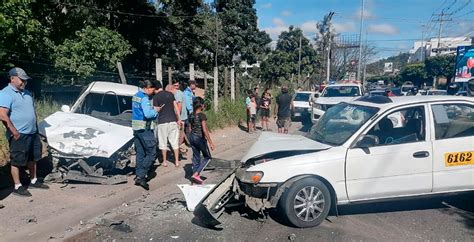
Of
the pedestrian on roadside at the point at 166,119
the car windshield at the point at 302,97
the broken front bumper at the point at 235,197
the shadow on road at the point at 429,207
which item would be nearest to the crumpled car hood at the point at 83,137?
the pedestrian on roadside at the point at 166,119

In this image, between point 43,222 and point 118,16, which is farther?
point 118,16

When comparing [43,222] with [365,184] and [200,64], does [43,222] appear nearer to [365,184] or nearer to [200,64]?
[365,184]

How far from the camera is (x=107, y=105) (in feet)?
24.9

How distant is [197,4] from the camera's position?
23.8 metres

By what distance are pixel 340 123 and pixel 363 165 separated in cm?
85

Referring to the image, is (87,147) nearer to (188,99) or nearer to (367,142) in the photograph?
(188,99)

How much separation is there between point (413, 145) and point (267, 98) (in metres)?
8.31

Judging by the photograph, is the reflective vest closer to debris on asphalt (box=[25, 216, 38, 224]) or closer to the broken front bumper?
debris on asphalt (box=[25, 216, 38, 224])

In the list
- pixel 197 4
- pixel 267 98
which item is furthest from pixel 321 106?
pixel 197 4

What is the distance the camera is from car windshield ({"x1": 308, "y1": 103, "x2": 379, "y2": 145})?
4.60 m

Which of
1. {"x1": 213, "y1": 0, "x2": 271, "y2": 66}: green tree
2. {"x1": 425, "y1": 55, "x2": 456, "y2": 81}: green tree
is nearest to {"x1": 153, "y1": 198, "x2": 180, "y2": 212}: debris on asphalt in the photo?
{"x1": 213, "y1": 0, "x2": 271, "y2": 66}: green tree

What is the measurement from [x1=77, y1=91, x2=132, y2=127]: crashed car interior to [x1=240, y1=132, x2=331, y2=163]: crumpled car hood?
3.61 m

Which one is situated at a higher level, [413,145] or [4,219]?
[413,145]

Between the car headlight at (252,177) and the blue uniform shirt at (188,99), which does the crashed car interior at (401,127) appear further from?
the blue uniform shirt at (188,99)
